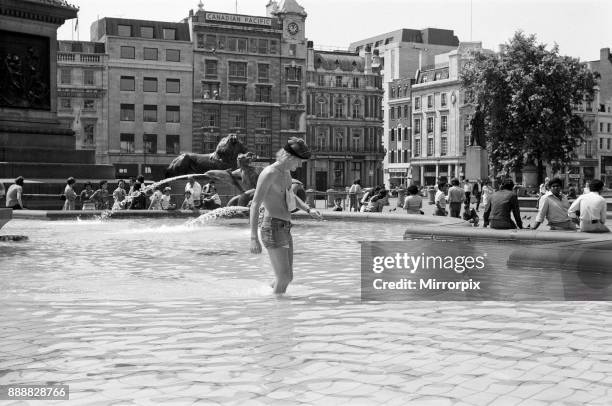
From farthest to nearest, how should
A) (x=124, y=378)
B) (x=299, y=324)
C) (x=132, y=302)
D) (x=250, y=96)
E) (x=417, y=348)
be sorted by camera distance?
(x=250, y=96)
(x=132, y=302)
(x=299, y=324)
(x=417, y=348)
(x=124, y=378)

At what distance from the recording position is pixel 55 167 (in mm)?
29000

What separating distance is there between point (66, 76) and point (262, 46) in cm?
2185

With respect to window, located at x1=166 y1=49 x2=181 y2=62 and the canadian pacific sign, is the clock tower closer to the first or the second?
the canadian pacific sign

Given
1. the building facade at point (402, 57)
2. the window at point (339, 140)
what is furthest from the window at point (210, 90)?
the building facade at point (402, 57)

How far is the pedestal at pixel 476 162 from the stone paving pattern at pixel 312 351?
27183 mm

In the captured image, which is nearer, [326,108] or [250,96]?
[250,96]

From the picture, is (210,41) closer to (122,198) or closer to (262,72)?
(262,72)

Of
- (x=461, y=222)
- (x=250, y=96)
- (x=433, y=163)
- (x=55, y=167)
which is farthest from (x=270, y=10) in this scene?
(x=461, y=222)

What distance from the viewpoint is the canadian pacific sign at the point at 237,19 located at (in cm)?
8550

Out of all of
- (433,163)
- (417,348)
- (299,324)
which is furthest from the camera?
(433,163)

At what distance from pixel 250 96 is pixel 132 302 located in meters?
79.8

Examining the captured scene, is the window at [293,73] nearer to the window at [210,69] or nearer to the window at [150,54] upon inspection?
the window at [210,69]

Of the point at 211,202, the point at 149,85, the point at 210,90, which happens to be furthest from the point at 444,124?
the point at 211,202

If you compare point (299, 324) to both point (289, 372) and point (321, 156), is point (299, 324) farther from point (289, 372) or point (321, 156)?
point (321, 156)
